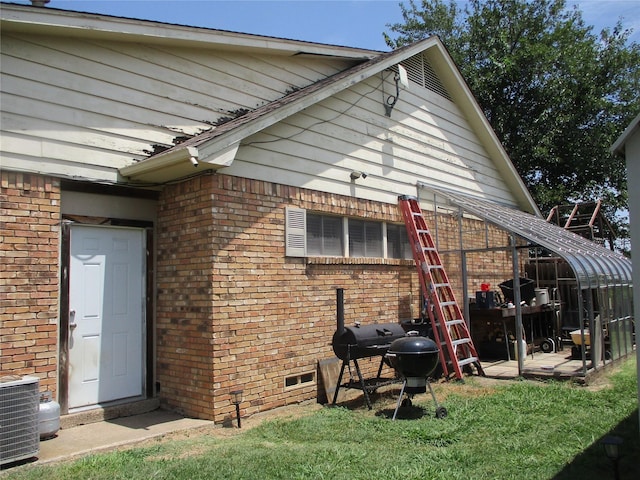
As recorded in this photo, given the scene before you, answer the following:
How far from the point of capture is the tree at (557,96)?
886 inches

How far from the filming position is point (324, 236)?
8.54 meters

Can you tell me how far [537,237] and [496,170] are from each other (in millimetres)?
5000

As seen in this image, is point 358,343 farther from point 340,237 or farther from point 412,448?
point 340,237

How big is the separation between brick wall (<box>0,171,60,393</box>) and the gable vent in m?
7.78

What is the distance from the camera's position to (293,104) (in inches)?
299

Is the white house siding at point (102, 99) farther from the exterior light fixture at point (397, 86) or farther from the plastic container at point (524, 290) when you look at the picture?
the plastic container at point (524, 290)

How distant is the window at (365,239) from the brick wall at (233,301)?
1.15 metres

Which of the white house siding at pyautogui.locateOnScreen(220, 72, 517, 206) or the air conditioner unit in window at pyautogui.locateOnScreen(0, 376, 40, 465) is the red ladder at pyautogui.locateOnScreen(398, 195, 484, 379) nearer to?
the white house siding at pyautogui.locateOnScreen(220, 72, 517, 206)

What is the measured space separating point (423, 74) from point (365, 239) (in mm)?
4550

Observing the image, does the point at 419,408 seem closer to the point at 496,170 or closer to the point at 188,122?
the point at 188,122

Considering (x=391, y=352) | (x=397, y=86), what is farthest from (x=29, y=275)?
(x=397, y=86)

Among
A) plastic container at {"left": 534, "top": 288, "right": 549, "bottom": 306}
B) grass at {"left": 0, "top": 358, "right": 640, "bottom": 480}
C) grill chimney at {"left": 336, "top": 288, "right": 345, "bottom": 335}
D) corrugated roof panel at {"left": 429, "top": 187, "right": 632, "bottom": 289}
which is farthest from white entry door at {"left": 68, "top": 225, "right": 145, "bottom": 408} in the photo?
plastic container at {"left": 534, "top": 288, "right": 549, "bottom": 306}

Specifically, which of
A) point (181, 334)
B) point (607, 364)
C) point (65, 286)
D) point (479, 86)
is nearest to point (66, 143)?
point (65, 286)

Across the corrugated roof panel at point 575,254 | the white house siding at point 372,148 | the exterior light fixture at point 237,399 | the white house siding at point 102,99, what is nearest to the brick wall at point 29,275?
the white house siding at point 102,99
